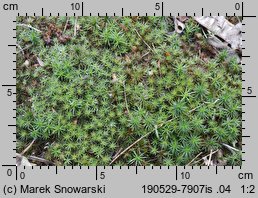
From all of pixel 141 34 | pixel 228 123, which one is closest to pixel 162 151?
pixel 228 123

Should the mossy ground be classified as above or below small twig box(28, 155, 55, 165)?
above

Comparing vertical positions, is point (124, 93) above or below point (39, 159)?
above

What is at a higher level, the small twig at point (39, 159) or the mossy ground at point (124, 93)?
the mossy ground at point (124, 93)

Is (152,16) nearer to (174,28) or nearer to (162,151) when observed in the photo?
(174,28)

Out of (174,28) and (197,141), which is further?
(174,28)

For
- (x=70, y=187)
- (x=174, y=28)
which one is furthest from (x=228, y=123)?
(x=70, y=187)

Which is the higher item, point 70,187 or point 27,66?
point 27,66

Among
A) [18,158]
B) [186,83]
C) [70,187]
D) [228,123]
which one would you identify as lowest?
[70,187]

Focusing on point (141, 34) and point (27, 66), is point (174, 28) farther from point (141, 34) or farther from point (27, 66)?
point (27, 66)
